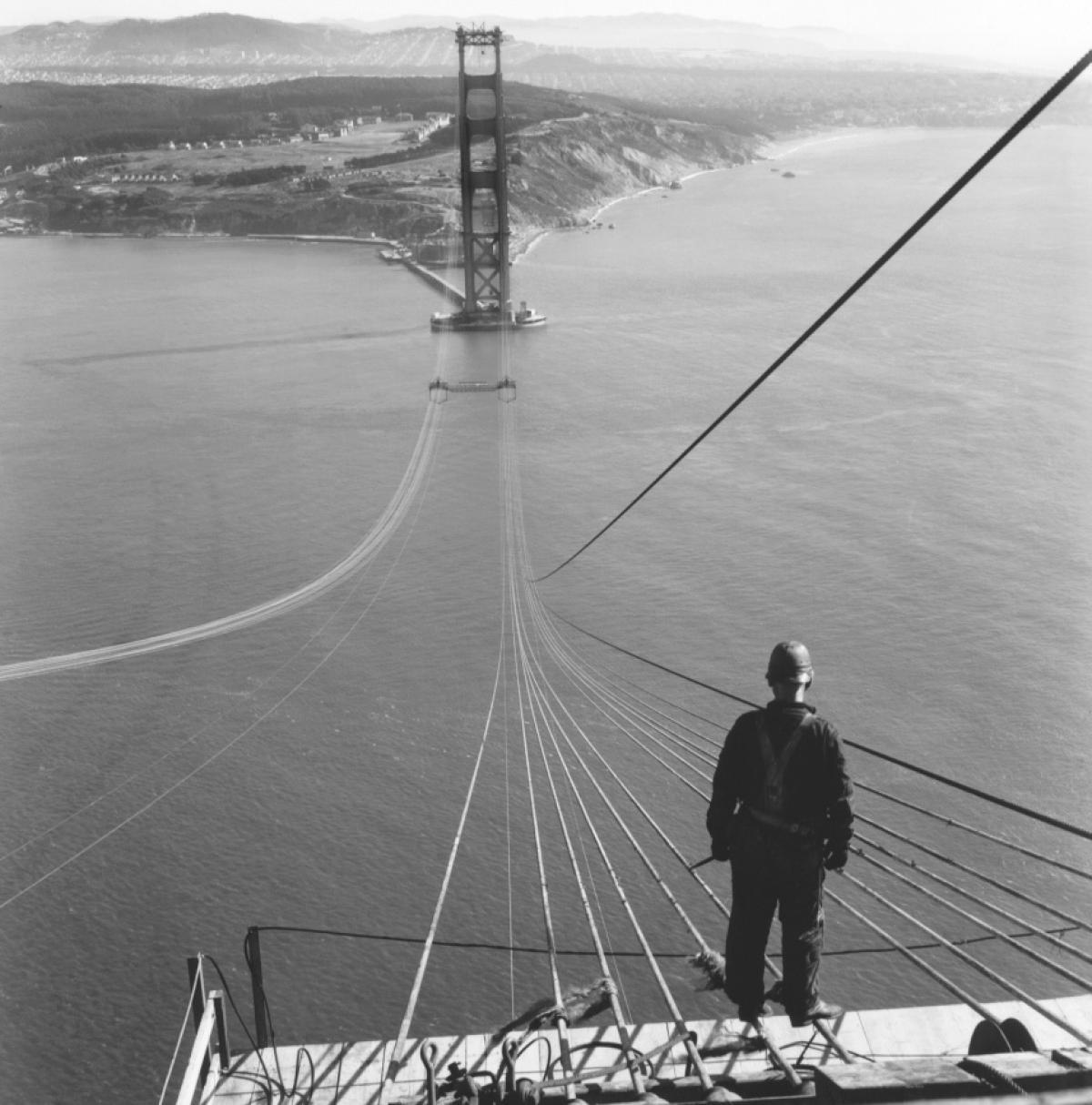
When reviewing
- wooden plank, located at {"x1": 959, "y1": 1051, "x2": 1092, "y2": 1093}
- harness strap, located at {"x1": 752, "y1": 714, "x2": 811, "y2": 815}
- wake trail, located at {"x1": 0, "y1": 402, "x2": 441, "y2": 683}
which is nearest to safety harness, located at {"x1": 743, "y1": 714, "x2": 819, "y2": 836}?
harness strap, located at {"x1": 752, "y1": 714, "x2": 811, "y2": 815}

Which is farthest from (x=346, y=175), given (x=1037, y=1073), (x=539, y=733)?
(x=1037, y=1073)

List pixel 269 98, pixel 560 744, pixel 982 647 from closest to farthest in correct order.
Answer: pixel 560 744, pixel 982 647, pixel 269 98

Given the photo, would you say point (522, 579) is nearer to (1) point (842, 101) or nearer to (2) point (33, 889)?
(2) point (33, 889)

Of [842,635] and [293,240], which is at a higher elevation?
[293,240]

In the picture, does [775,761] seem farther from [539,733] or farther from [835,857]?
[539,733]

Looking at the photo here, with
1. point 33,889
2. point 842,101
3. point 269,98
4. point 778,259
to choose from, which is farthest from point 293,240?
point 842,101

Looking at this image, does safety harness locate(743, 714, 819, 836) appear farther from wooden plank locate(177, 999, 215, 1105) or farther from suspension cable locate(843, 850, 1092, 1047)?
wooden plank locate(177, 999, 215, 1105)
